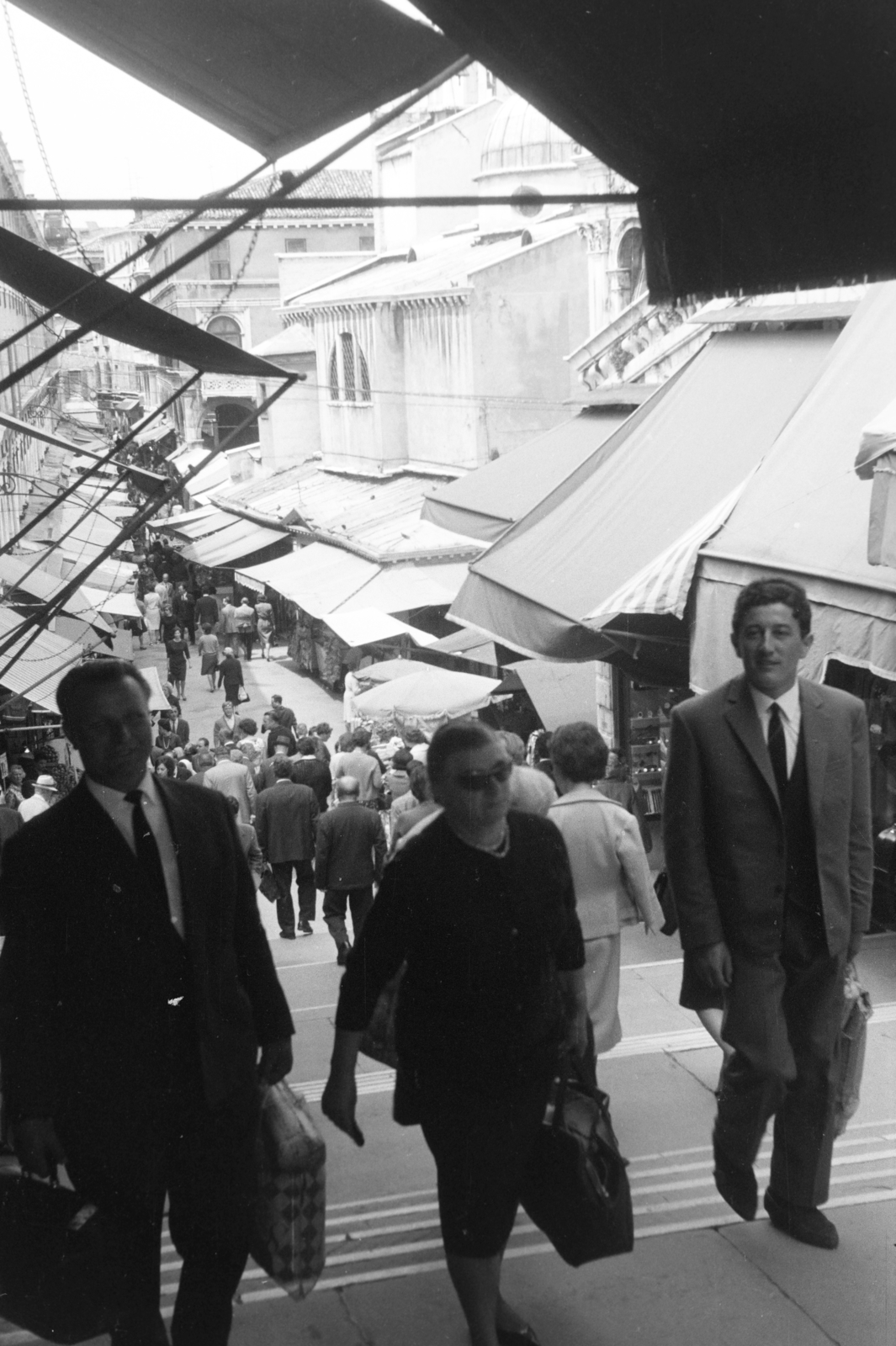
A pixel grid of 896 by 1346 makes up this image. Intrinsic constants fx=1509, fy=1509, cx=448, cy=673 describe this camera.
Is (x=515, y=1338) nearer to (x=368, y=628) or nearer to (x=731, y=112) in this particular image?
(x=731, y=112)

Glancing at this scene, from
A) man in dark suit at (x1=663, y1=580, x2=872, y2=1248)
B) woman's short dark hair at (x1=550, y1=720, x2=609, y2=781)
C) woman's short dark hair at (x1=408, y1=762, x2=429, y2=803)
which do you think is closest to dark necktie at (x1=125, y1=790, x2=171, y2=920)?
man in dark suit at (x1=663, y1=580, x2=872, y2=1248)

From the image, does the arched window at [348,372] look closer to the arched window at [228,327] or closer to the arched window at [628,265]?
the arched window at [628,265]

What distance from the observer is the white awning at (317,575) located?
25.1 meters

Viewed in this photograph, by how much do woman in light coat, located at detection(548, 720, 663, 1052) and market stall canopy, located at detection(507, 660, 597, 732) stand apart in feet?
36.3

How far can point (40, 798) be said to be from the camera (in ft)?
39.1

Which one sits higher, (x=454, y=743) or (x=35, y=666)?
(x=454, y=743)

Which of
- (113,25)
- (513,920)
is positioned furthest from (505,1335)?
(113,25)

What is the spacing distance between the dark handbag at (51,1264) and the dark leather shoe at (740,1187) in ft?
4.91

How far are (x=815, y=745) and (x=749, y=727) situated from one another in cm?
16

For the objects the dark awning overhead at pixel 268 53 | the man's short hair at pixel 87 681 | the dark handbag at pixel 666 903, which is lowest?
the dark handbag at pixel 666 903

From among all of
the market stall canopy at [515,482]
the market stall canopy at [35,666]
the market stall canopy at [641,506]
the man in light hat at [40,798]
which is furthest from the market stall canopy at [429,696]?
the market stall canopy at [641,506]

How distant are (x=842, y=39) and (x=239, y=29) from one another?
8.40 ft

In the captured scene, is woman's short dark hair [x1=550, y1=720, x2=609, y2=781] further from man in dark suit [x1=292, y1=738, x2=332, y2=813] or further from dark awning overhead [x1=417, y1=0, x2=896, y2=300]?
man in dark suit [x1=292, y1=738, x2=332, y2=813]

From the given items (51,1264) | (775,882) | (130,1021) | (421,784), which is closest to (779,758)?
(775,882)
